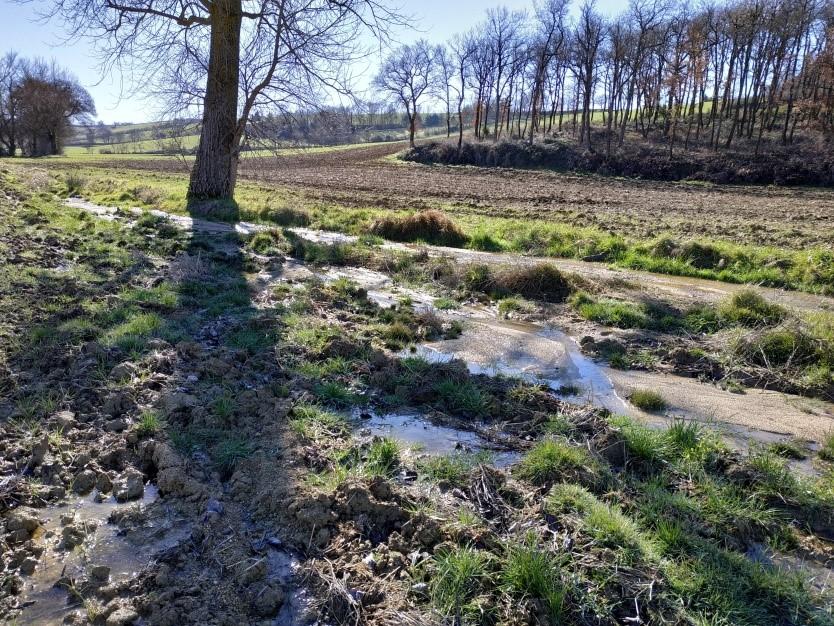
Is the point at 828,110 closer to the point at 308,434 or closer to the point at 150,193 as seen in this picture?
the point at 150,193

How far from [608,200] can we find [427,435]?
20718mm

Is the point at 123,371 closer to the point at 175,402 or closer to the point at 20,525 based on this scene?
the point at 175,402

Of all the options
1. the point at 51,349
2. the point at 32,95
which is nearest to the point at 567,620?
the point at 51,349

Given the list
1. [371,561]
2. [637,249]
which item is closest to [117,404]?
[371,561]

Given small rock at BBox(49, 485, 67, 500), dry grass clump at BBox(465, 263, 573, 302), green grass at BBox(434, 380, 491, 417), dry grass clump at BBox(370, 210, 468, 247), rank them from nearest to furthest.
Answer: small rock at BBox(49, 485, 67, 500) < green grass at BBox(434, 380, 491, 417) < dry grass clump at BBox(465, 263, 573, 302) < dry grass clump at BBox(370, 210, 468, 247)

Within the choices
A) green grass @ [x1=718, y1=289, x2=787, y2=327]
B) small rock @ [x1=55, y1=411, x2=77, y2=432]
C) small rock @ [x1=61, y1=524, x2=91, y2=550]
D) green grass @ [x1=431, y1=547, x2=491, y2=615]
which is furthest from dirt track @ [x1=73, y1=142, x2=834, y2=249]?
small rock @ [x1=61, y1=524, x2=91, y2=550]

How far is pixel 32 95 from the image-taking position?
211ft

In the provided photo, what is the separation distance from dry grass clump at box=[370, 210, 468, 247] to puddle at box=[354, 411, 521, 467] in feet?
29.4

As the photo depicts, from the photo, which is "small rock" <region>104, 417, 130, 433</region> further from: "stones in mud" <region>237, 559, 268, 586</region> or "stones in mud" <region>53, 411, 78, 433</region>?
"stones in mud" <region>237, 559, 268, 586</region>

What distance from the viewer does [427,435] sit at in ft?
16.0

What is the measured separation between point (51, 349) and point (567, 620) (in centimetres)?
547

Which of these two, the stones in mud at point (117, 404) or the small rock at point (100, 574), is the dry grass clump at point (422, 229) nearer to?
the stones in mud at point (117, 404)

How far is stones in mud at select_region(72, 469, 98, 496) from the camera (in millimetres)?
3877

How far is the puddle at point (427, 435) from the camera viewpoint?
4.61 m
